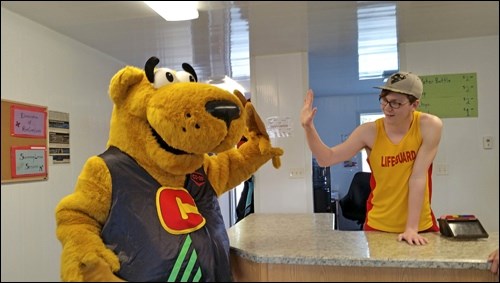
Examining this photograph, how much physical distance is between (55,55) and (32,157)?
12.5 inches

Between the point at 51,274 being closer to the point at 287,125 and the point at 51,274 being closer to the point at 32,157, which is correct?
the point at 32,157

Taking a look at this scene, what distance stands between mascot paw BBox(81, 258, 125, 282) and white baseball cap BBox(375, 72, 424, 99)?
77cm

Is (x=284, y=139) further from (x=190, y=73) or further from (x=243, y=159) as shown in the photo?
(x=190, y=73)

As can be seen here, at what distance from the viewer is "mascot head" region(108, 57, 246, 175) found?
2.57 ft

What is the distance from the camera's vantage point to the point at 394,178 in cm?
98

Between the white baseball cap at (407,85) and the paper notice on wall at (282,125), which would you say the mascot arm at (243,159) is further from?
the paper notice on wall at (282,125)

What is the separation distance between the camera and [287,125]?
233 cm

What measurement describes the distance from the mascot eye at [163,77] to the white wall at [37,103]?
210 millimetres

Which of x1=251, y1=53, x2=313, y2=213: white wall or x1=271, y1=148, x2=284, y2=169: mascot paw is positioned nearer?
x1=271, y1=148, x2=284, y2=169: mascot paw

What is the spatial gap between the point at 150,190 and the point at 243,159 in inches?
11.9

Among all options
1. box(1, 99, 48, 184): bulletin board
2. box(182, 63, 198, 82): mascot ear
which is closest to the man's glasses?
box(182, 63, 198, 82): mascot ear

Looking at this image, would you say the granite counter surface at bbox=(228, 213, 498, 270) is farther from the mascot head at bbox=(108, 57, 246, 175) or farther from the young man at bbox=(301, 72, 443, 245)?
the mascot head at bbox=(108, 57, 246, 175)

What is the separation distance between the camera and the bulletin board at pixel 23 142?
726 millimetres

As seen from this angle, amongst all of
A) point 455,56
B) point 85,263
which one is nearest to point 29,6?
point 85,263
